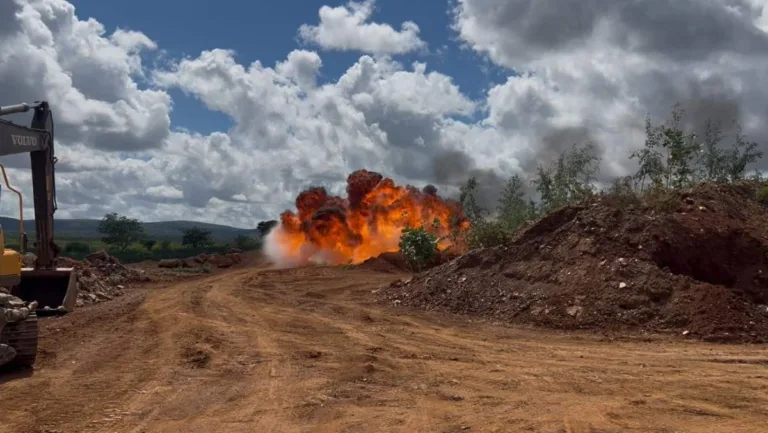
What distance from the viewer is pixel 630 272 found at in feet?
52.1

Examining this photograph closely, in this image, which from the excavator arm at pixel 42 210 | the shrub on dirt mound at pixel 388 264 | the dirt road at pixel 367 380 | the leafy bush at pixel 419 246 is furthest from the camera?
the shrub on dirt mound at pixel 388 264

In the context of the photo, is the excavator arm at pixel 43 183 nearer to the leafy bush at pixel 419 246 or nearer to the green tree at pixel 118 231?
the leafy bush at pixel 419 246

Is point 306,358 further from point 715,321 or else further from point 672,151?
point 672,151

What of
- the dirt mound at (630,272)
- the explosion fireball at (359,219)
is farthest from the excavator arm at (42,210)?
the explosion fireball at (359,219)

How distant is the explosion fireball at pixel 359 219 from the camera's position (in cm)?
3931

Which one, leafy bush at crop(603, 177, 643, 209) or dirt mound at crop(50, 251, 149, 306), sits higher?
leafy bush at crop(603, 177, 643, 209)

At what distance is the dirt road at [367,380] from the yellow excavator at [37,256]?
64 centimetres

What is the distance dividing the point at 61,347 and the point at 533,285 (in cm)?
1042

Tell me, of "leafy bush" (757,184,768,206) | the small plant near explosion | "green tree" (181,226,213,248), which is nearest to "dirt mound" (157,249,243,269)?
the small plant near explosion

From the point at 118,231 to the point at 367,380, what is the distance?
242 ft

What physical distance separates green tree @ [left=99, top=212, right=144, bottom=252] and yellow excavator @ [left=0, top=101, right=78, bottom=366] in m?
66.2

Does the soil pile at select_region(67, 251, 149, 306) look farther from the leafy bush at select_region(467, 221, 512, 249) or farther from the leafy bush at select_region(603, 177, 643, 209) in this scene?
the leafy bush at select_region(603, 177, 643, 209)

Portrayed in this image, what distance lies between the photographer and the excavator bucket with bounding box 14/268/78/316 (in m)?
12.6

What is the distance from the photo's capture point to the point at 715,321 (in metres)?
13.8
